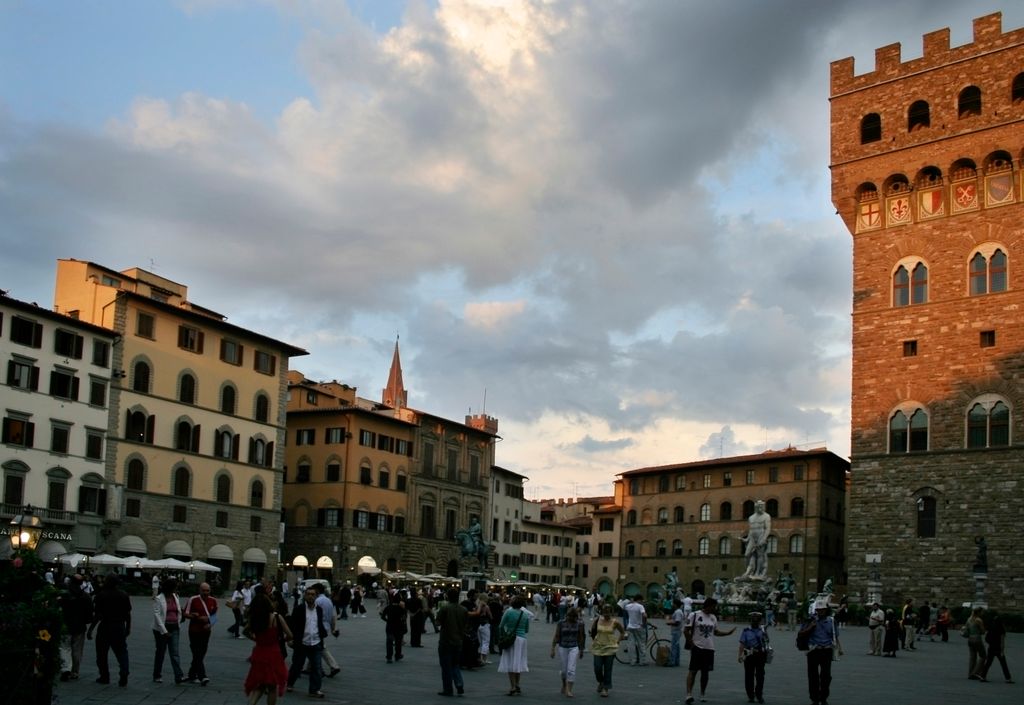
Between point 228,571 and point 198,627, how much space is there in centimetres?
4124

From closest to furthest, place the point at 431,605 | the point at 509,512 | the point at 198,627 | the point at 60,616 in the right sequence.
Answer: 1. the point at 60,616
2. the point at 198,627
3. the point at 431,605
4. the point at 509,512

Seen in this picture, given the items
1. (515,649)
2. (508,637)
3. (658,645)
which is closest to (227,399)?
(658,645)

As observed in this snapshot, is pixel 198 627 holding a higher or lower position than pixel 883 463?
lower

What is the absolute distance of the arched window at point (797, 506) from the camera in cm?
7112

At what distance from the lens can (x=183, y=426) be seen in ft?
176

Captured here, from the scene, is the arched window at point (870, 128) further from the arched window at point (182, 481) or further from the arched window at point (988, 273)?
the arched window at point (182, 481)

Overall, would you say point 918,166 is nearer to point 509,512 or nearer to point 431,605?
point 431,605

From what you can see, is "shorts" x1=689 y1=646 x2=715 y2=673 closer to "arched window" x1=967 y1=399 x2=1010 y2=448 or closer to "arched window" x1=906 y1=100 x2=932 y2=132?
"arched window" x1=967 y1=399 x2=1010 y2=448

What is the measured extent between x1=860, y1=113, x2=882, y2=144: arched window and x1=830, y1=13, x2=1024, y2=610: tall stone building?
6 centimetres

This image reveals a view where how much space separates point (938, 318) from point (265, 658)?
37.7 meters

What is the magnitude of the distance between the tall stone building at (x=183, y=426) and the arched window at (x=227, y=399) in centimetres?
5

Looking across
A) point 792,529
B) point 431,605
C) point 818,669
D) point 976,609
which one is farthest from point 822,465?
point 818,669

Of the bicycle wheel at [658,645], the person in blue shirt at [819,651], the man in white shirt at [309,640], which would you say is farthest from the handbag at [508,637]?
the bicycle wheel at [658,645]

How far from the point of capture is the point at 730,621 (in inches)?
1805
